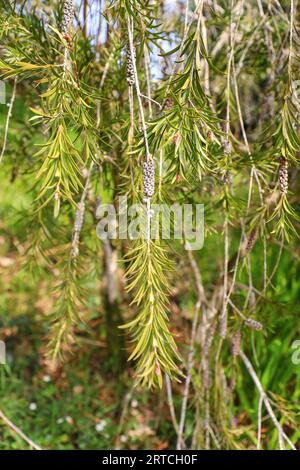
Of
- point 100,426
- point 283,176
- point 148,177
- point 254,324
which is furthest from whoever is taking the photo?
point 100,426

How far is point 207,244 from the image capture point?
6.44 ft

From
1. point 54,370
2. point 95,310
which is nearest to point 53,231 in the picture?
point 54,370

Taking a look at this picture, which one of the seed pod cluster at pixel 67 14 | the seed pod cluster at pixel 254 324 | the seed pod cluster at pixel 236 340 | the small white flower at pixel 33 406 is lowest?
the small white flower at pixel 33 406

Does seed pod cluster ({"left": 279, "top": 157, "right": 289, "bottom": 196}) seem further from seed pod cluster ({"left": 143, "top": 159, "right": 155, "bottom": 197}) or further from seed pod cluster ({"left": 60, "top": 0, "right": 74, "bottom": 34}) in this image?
seed pod cluster ({"left": 60, "top": 0, "right": 74, "bottom": 34})

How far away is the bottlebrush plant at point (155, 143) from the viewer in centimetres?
69

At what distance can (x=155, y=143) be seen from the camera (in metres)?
0.70

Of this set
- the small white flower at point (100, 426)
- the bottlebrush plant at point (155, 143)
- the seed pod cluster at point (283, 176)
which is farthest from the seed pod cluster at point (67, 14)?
the small white flower at point (100, 426)

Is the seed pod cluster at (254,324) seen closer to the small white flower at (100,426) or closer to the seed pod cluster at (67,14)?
the seed pod cluster at (67,14)

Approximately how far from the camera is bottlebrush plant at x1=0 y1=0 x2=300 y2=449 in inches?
27.1

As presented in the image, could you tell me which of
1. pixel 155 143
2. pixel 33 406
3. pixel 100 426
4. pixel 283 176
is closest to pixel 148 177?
pixel 155 143

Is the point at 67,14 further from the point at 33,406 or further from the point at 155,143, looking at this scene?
the point at 33,406

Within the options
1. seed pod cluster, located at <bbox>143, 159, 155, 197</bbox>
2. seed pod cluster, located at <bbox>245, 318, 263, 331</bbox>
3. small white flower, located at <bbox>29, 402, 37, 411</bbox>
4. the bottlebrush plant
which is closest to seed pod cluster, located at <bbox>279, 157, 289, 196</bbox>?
the bottlebrush plant

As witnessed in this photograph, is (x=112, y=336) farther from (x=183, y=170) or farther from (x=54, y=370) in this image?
(x=183, y=170)

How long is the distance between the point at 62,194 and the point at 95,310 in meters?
1.70
